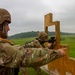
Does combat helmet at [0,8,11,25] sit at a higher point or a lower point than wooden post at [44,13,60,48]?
higher

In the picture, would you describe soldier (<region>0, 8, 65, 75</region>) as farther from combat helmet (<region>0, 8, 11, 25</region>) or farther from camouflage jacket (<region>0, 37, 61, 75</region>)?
combat helmet (<region>0, 8, 11, 25</region>)

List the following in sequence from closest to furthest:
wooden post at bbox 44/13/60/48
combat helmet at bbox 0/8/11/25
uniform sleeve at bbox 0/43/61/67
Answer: uniform sleeve at bbox 0/43/61/67 → combat helmet at bbox 0/8/11/25 → wooden post at bbox 44/13/60/48

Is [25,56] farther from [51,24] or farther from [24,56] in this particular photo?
[51,24]

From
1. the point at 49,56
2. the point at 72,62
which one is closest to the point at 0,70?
the point at 49,56

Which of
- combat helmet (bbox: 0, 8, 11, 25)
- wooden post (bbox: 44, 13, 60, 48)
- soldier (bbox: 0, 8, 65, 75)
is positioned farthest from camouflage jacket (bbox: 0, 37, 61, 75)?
wooden post (bbox: 44, 13, 60, 48)

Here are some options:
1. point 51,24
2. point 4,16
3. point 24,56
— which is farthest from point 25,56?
point 51,24

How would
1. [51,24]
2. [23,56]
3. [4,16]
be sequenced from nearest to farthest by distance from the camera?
[23,56] < [4,16] < [51,24]

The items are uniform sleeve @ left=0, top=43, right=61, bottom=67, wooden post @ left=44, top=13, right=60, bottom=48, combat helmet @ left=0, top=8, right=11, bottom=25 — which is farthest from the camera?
wooden post @ left=44, top=13, right=60, bottom=48

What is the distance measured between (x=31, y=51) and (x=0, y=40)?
0.37m

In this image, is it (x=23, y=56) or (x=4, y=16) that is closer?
(x=23, y=56)

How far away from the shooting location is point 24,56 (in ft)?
9.94

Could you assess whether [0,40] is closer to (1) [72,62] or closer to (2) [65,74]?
(1) [72,62]

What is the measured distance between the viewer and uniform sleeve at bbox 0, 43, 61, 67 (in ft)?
9.91

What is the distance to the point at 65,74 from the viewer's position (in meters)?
8.96
